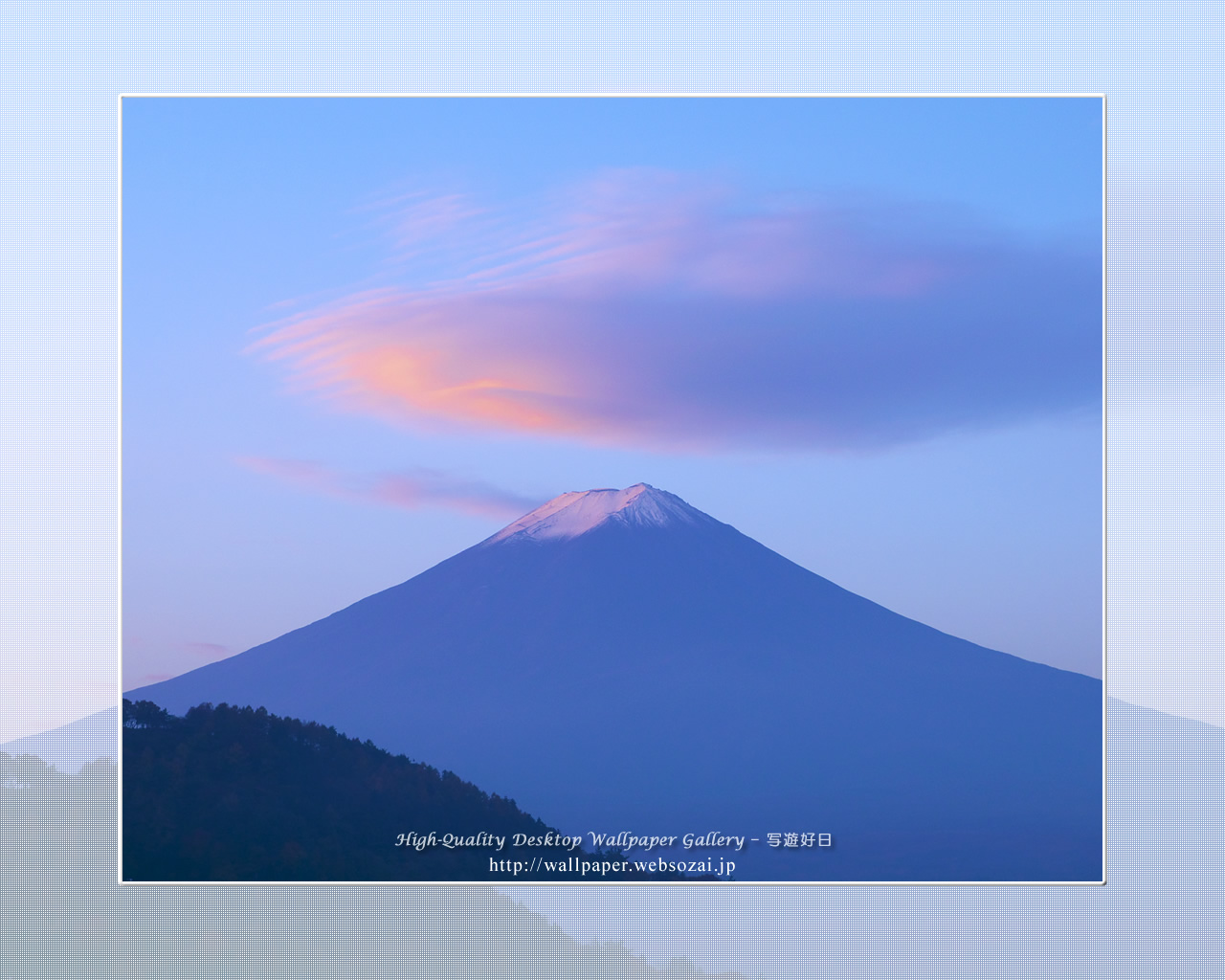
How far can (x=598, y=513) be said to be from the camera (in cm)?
699

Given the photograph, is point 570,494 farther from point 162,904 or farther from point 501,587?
point 162,904

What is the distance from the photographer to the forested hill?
19.8ft

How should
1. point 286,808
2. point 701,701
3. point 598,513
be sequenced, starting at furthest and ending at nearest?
point 598,513 → point 701,701 → point 286,808

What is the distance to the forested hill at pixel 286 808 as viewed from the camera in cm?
604

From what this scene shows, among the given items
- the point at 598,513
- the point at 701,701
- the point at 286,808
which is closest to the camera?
the point at 286,808

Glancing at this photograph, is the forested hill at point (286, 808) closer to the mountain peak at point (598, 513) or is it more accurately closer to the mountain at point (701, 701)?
the mountain at point (701, 701)

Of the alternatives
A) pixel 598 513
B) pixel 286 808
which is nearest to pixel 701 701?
pixel 598 513

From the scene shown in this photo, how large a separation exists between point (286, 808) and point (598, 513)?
283 cm

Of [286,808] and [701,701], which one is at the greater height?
[701,701]

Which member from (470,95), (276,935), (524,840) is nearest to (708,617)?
(524,840)

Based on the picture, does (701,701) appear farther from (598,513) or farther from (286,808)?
(286,808)

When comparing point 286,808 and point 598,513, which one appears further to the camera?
point 598,513

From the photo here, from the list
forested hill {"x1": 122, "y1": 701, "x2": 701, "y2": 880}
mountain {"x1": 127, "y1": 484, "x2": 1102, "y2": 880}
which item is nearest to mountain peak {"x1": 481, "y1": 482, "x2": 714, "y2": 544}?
mountain {"x1": 127, "y1": 484, "x2": 1102, "y2": 880}

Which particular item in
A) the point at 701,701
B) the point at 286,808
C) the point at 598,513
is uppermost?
the point at 598,513
